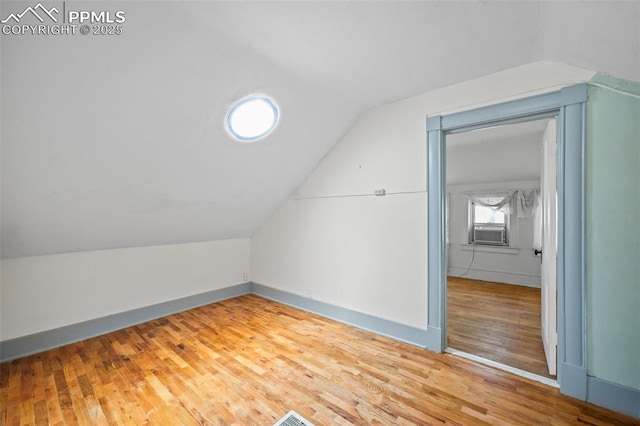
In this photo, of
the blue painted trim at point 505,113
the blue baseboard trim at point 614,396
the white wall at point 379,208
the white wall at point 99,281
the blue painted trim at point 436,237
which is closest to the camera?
the blue baseboard trim at point 614,396

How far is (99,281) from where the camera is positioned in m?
3.06

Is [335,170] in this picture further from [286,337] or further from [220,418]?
[220,418]

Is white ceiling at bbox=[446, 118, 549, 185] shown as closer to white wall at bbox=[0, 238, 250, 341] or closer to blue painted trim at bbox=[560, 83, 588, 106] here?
blue painted trim at bbox=[560, 83, 588, 106]

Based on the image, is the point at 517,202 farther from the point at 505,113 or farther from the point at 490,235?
the point at 505,113

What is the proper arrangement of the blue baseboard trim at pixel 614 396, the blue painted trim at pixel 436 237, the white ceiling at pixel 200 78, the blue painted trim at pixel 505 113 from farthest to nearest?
the blue painted trim at pixel 436 237
the blue painted trim at pixel 505 113
the blue baseboard trim at pixel 614 396
the white ceiling at pixel 200 78

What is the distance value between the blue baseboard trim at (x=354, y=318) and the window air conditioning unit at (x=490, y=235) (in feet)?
13.9

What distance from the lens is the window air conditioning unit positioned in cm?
566

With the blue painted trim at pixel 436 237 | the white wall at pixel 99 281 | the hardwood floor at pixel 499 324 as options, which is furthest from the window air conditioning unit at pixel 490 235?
the white wall at pixel 99 281

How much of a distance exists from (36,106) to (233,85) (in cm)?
120

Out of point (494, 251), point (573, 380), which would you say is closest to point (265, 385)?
point (573, 380)

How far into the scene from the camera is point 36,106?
1614 millimetres

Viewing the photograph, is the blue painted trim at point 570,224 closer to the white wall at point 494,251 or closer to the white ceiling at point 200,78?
the white ceiling at point 200,78

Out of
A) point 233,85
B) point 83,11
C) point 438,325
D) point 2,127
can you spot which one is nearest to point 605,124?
point 438,325

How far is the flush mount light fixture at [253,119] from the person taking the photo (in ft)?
8.01
